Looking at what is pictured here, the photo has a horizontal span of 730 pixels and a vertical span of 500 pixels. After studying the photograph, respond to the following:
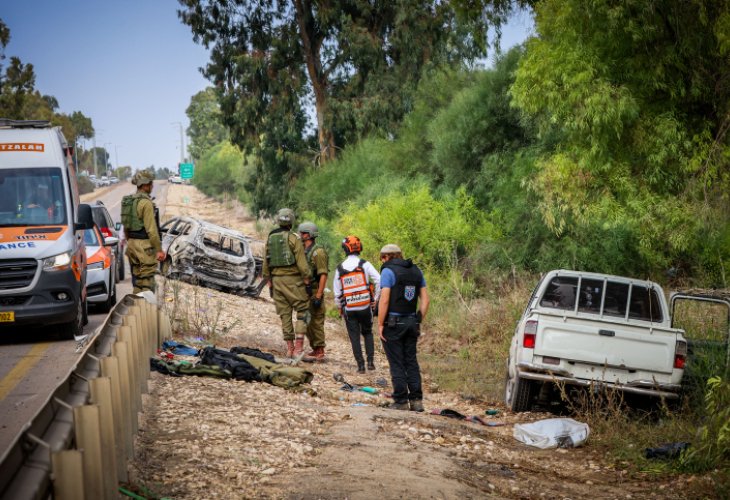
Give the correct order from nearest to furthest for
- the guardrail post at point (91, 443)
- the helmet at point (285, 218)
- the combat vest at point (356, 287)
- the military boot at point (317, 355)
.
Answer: the guardrail post at point (91, 443) < the helmet at point (285, 218) < the combat vest at point (356, 287) < the military boot at point (317, 355)

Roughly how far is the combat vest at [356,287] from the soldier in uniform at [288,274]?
53 cm

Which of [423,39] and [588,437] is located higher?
[423,39]

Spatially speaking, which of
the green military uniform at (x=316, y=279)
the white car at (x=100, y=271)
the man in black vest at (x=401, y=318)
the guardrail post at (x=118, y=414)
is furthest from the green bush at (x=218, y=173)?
the guardrail post at (x=118, y=414)

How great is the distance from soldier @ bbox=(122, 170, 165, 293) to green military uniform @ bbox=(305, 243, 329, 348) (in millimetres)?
2155

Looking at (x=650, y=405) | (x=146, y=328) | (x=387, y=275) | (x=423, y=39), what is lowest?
(x=650, y=405)

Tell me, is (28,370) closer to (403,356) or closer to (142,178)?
(142,178)

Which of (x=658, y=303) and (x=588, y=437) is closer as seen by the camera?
(x=588, y=437)

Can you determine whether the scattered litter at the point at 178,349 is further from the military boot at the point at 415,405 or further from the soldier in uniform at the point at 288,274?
the military boot at the point at 415,405

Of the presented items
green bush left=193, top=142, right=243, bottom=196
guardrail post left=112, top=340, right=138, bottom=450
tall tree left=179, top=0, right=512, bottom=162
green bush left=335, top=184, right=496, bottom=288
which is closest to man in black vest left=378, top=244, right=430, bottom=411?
guardrail post left=112, top=340, right=138, bottom=450

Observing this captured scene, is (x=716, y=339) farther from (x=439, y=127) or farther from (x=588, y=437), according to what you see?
(x=439, y=127)

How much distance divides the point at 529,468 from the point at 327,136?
32.0m

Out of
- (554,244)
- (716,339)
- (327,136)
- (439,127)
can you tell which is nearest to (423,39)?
(327,136)

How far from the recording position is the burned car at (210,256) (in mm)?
23188

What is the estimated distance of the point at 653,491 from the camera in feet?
25.1
